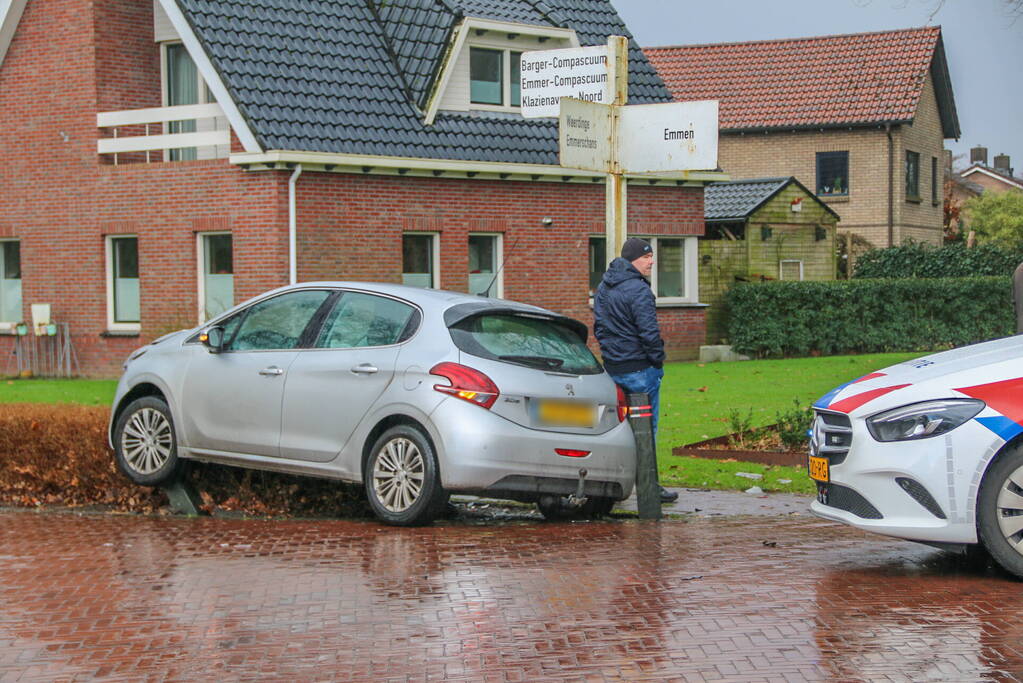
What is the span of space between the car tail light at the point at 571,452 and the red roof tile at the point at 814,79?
34.6 meters

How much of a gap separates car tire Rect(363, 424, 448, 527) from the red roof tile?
115 ft

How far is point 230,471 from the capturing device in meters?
10.8

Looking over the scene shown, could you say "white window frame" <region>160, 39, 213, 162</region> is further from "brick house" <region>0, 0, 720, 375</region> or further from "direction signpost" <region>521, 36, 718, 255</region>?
"direction signpost" <region>521, 36, 718, 255</region>

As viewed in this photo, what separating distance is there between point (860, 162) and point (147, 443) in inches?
1395

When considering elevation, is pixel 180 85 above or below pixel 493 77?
below

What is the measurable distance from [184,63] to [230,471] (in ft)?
52.8

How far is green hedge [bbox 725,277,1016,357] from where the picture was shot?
2866 centimetres

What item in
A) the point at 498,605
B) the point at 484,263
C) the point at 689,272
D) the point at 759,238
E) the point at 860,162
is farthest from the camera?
the point at 860,162

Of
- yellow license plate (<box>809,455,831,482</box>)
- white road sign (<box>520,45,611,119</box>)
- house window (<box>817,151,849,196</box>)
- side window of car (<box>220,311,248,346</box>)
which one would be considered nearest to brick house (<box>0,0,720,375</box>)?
white road sign (<box>520,45,611,119</box>)

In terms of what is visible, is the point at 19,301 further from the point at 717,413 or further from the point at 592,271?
the point at 717,413

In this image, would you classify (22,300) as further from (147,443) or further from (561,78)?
(561,78)

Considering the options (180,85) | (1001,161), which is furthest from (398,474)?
(1001,161)

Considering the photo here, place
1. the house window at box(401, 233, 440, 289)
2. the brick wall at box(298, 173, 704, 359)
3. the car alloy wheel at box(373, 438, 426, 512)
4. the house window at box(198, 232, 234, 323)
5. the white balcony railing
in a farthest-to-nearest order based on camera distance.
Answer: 1. the house window at box(401, 233, 440, 289)
2. the house window at box(198, 232, 234, 323)
3. the white balcony railing
4. the brick wall at box(298, 173, 704, 359)
5. the car alloy wheel at box(373, 438, 426, 512)

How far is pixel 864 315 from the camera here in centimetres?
2948
